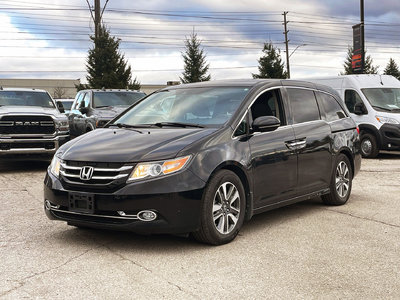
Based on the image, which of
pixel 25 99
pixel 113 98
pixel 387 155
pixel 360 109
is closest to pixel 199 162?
pixel 25 99

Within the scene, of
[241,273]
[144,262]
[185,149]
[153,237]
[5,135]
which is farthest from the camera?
[5,135]

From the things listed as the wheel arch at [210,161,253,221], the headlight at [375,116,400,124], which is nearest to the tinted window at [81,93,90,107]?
the headlight at [375,116,400,124]

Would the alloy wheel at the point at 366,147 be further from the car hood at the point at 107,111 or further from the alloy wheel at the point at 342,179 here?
the alloy wheel at the point at 342,179

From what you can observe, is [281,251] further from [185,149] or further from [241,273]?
[185,149]

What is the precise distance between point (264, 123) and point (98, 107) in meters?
8.89

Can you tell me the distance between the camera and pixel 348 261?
15.4 feet

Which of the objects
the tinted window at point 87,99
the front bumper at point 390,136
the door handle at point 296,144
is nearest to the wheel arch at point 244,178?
the door handle at point 296,144

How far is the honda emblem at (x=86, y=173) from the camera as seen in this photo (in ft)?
16.1

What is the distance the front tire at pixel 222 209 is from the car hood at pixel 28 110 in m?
7.38

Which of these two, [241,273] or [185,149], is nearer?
[241,273]

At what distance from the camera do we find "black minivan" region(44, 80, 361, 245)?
4.81 m

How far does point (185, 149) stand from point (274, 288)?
159 centimetres

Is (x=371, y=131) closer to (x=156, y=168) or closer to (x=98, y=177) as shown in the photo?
(x=156, y=168)

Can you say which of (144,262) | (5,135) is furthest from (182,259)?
(5,135)
